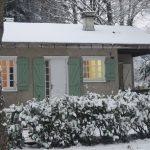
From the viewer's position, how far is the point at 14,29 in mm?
20438

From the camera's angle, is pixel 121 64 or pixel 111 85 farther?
pixel 121 64

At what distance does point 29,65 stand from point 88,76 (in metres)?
2.96

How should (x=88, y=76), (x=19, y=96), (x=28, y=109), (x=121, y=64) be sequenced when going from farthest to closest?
1. (x=121, y=64)
2. (x=88, y=76)
3. (x=19, y=96)
4. (x=28, y=109)

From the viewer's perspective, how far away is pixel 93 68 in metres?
20.4

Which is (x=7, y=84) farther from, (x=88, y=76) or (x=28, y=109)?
(x=28, y=109)

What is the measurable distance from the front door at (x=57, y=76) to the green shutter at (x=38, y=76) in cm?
59

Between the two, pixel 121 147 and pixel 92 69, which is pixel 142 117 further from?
pixel 92 69

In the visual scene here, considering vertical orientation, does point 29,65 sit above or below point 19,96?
above

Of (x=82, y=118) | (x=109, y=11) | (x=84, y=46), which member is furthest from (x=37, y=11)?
(x=82, y=118)

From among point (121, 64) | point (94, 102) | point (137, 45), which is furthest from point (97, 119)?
point (121, 64)

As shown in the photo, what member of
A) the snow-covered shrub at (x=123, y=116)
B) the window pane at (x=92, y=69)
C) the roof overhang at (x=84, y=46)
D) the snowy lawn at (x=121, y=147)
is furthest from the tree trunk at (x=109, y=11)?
the snowy lawn at (x=121, y=147)

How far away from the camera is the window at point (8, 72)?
19.0 m

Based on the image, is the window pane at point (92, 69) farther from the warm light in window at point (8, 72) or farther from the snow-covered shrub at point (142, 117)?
the snow-covered shrub at point (142, 117)

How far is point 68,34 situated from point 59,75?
2170 millimetres
